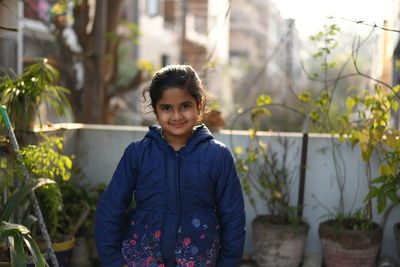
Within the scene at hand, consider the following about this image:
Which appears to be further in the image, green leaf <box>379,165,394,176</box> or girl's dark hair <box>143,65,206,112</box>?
green leaf <box>379,165,394,176</box>

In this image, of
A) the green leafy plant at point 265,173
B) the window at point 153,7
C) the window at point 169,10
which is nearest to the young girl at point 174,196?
the green leafy plant at point 265,173

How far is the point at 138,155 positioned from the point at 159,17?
59.3ft

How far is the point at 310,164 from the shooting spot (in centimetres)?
403

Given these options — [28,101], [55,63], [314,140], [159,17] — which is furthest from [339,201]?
[159,17]

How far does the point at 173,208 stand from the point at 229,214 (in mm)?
242

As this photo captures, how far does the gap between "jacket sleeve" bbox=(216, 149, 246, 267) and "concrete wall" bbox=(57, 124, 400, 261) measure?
183 centimetres

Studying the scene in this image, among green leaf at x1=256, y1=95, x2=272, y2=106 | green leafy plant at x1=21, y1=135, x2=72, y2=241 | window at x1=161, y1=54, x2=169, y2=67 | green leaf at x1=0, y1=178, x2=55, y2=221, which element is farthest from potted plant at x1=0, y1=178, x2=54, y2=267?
window at x1=161, y1=54, x2=169, y2=67

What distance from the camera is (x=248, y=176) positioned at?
4.07 metres

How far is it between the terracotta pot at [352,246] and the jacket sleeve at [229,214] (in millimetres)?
1490

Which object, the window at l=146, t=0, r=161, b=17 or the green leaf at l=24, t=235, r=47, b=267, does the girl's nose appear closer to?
the green leaf at l=24, t=235, r=47, b=267

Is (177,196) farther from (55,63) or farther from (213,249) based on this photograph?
(55,63)

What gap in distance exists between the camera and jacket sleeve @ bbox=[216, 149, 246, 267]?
2223 millimetres

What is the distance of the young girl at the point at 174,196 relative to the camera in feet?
7.07

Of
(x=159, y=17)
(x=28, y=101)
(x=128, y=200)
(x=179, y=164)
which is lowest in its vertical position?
(x=128, y=200)
